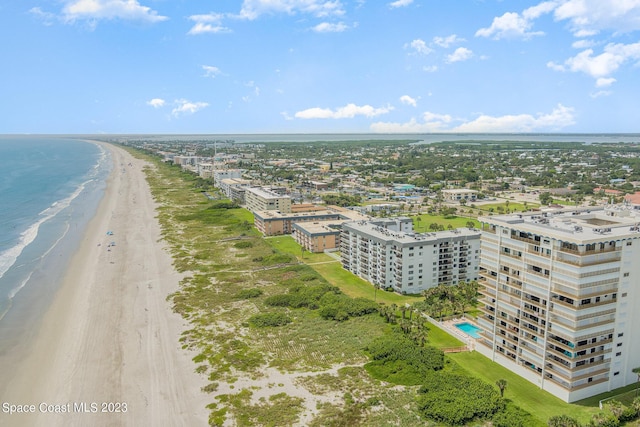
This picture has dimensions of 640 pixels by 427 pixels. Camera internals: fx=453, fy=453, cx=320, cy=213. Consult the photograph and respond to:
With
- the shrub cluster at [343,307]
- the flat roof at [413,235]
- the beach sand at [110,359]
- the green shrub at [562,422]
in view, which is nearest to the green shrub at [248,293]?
the shrub cluster at [343,307]

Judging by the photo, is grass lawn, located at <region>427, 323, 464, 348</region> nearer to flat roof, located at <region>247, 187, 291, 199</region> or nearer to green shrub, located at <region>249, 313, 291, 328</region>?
green shrub, located at <region>249, 313, 291, 328</region>

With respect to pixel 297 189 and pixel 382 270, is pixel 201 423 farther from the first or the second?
pixel 297 189

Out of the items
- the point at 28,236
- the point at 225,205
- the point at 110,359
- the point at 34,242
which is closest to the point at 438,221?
the point at 225,205

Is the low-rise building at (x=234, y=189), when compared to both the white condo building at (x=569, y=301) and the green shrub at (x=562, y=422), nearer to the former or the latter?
the white condo building at (x=569, y=301)

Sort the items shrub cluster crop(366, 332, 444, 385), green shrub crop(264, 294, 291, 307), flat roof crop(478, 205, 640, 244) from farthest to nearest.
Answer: green shrub crop(264, 294, 291, 307) → shrub cluster crop(366, 332, 444, 385) → flat roof crop(478, 205, 640, 244)

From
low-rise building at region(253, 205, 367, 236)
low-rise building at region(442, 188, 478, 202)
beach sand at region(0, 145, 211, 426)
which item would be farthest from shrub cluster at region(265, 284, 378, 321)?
low-rise building at region(442, 188, 478, 202)

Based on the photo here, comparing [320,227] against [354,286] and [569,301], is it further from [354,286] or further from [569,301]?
[569,301]
